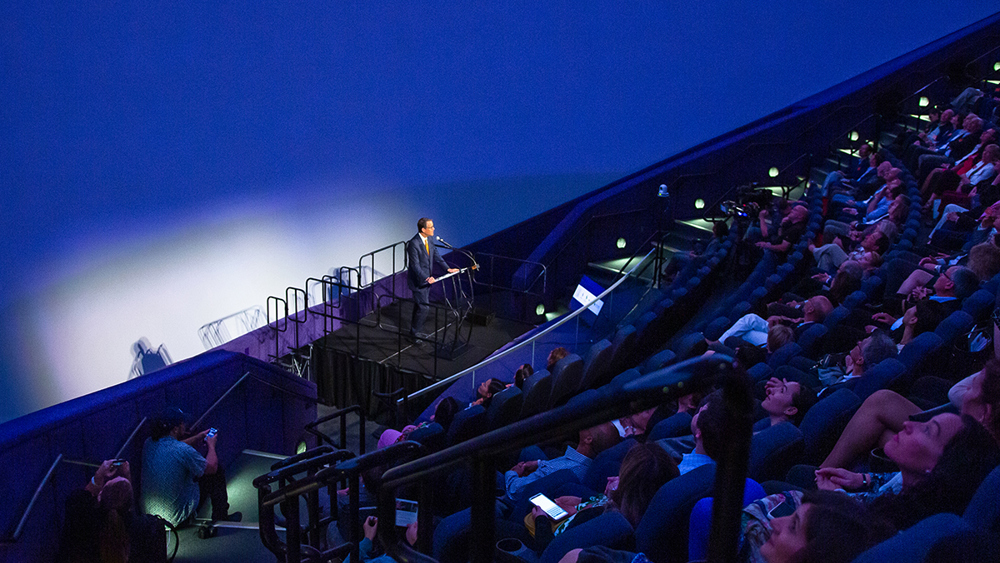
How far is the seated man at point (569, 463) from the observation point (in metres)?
2.93

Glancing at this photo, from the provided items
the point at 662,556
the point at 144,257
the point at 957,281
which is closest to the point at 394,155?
the point at 144,257

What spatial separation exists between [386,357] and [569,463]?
4.00 metres

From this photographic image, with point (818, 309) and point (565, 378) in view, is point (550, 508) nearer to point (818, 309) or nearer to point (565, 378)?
point (565, 378)

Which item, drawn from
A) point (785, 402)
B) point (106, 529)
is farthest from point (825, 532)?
point (106, 529)

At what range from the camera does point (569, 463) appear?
3064 millimetres

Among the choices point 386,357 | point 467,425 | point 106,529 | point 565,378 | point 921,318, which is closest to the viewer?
point 106,529

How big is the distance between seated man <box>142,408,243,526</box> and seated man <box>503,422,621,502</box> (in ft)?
4.95

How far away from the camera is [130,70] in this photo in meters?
5.62

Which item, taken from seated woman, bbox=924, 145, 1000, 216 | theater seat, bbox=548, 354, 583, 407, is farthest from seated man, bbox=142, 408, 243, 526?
seated woman, bbox=924, 145, 1000, 216

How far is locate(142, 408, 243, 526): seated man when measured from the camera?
355 cm

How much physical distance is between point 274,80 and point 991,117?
6.30 m

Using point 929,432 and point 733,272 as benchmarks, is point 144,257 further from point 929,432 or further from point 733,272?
point 929,432

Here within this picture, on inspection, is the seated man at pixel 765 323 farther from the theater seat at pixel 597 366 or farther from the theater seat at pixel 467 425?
the theater seat at pixel 467 425

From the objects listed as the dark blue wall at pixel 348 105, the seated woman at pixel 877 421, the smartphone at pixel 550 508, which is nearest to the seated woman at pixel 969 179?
the seated woman at pixel 877 421
